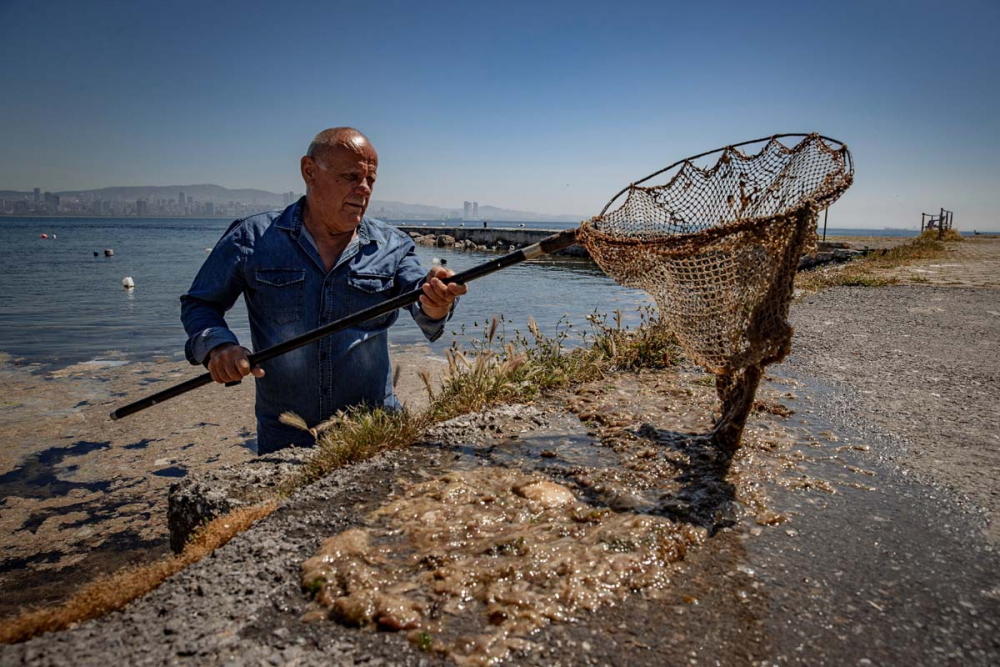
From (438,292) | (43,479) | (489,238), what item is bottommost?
(43,479)

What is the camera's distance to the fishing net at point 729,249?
2920mm

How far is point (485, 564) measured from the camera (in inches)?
87.0

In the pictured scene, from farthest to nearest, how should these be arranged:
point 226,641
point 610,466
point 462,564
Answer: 1. point 610,466
2. point 462,564
3. point 226,641

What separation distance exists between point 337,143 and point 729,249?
2.40m

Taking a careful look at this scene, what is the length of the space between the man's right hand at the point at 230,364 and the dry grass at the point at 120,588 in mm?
706

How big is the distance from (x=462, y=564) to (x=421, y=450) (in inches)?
48.8

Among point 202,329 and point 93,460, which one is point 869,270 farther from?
point 93,460

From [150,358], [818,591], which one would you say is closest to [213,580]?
[818,591]

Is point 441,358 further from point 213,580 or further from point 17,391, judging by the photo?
point 213,580

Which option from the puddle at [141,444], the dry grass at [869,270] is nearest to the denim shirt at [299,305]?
the puddle at [141,444]

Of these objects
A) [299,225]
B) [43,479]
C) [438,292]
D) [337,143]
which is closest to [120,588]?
[438,292]

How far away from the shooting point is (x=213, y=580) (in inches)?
81.9

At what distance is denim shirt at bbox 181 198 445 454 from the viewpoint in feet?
10.4

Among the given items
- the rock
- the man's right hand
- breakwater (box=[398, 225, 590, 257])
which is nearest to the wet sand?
the rock
